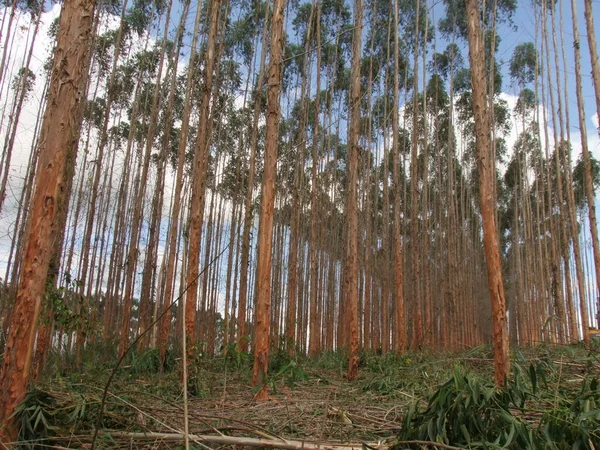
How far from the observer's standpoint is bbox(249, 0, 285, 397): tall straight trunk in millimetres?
4801

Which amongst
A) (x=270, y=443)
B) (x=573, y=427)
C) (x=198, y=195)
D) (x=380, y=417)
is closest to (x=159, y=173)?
(x=198, y=195)

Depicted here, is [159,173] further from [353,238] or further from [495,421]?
[495,421]

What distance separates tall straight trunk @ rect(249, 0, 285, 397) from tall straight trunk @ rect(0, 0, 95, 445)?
2266mm

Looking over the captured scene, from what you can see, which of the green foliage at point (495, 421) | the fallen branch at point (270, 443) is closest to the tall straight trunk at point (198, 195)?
the fallen branch at point (270, 443)

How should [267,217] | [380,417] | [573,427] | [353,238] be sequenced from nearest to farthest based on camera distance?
[573,427] → [380,417] → [267,217] → [353,238]

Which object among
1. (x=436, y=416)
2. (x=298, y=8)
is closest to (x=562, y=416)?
(x=436, y=416)

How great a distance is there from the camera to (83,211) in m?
11.9

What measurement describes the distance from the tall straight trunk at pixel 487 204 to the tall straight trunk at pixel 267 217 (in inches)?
79.8

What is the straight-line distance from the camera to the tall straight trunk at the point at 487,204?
3613 millimetres

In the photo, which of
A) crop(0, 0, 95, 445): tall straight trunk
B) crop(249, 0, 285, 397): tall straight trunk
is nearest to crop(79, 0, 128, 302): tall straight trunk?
crop(249, 0, 285, 397): tall straight trunk

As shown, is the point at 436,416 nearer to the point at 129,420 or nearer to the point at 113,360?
the point at 129,420

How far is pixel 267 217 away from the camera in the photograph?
196 inches

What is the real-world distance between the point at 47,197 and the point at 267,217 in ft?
8.04

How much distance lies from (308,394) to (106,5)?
1111 cm
